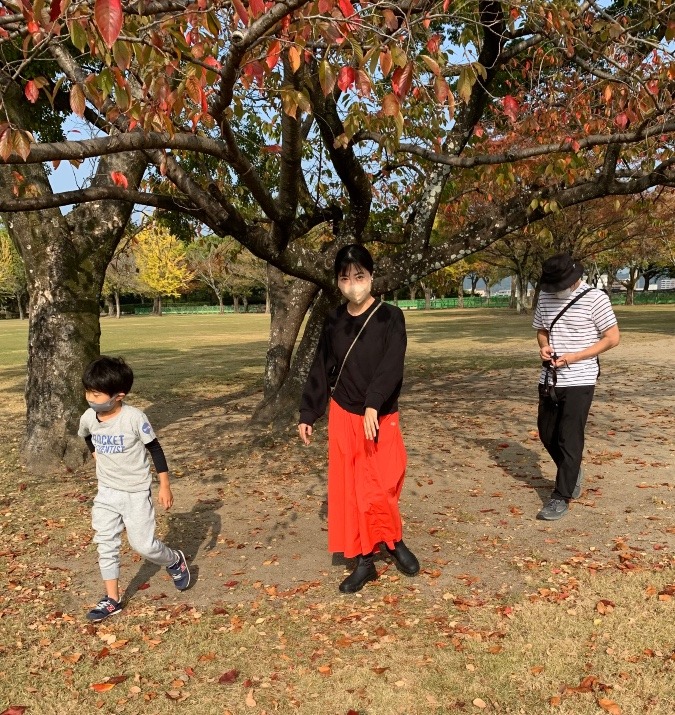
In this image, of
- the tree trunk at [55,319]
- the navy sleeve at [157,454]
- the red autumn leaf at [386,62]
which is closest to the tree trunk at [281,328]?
the tree trunk at [55,319]

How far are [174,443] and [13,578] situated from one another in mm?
4069

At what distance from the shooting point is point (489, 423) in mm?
9102

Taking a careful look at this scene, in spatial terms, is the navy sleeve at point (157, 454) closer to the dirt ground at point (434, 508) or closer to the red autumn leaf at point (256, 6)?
the dirt ground at point (434, 508)

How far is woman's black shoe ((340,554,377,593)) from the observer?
3951mm

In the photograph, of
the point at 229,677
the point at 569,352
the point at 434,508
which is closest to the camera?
the point at 229,677

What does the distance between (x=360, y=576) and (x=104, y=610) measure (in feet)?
4.96

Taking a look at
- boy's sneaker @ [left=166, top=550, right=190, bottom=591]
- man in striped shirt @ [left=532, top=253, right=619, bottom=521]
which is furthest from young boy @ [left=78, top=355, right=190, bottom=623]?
man in striped shirt @ [left=532, top=253, right=619, bottom=521]

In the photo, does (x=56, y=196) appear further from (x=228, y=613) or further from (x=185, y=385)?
(x=185, y=385)

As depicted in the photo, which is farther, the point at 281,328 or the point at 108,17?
the point at 281,328

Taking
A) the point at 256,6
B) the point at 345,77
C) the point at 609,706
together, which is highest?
the point at 256,6

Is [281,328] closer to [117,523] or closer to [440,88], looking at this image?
[117,523]

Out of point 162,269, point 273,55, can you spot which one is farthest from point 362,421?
point 162,269

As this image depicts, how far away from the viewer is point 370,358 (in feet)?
12.7

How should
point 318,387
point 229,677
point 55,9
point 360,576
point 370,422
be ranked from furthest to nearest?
point 318,387 → point 360,576 → point 370,422 → point 229,677 → point 55,9
